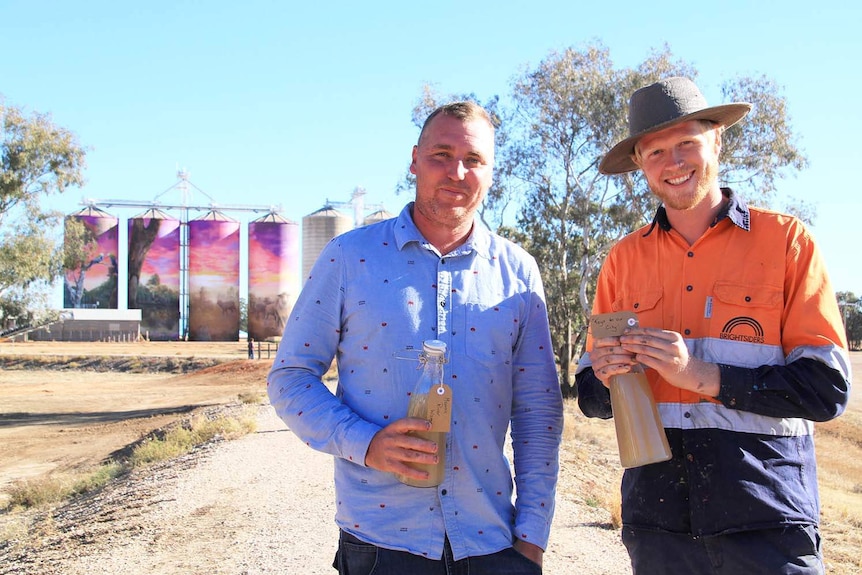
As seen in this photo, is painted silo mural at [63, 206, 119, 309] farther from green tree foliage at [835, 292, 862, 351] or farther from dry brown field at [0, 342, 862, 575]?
green tree foliage at [835, 292, 862, 351]

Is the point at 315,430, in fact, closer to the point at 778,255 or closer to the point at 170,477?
the point at 778,255

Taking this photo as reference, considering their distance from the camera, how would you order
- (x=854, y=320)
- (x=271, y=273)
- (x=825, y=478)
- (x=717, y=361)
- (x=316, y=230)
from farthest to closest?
(x=316, y=230) < (x=271, y=273) < (x=854, y=320) < (x=825, y=478) < (x=717, y=361)

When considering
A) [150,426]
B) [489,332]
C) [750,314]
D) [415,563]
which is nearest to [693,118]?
[750,314]

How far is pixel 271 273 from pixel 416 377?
2660 inches

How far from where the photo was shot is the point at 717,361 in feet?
7.52

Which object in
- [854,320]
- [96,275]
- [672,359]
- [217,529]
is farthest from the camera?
[96,275]

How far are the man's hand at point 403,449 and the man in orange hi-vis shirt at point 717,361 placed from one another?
0.54 meters

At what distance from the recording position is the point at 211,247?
68.7 meters

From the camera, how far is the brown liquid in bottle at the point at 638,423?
2.22 m

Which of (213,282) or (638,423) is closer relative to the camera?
(638,423)

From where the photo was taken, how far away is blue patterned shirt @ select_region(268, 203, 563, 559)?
2.24 m

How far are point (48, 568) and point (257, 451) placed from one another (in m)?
4.73

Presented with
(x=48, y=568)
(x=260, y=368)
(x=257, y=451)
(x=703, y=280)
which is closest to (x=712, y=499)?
(x=703, y=280)

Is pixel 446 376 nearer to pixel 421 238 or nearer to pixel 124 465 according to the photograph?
pixel 421 238
